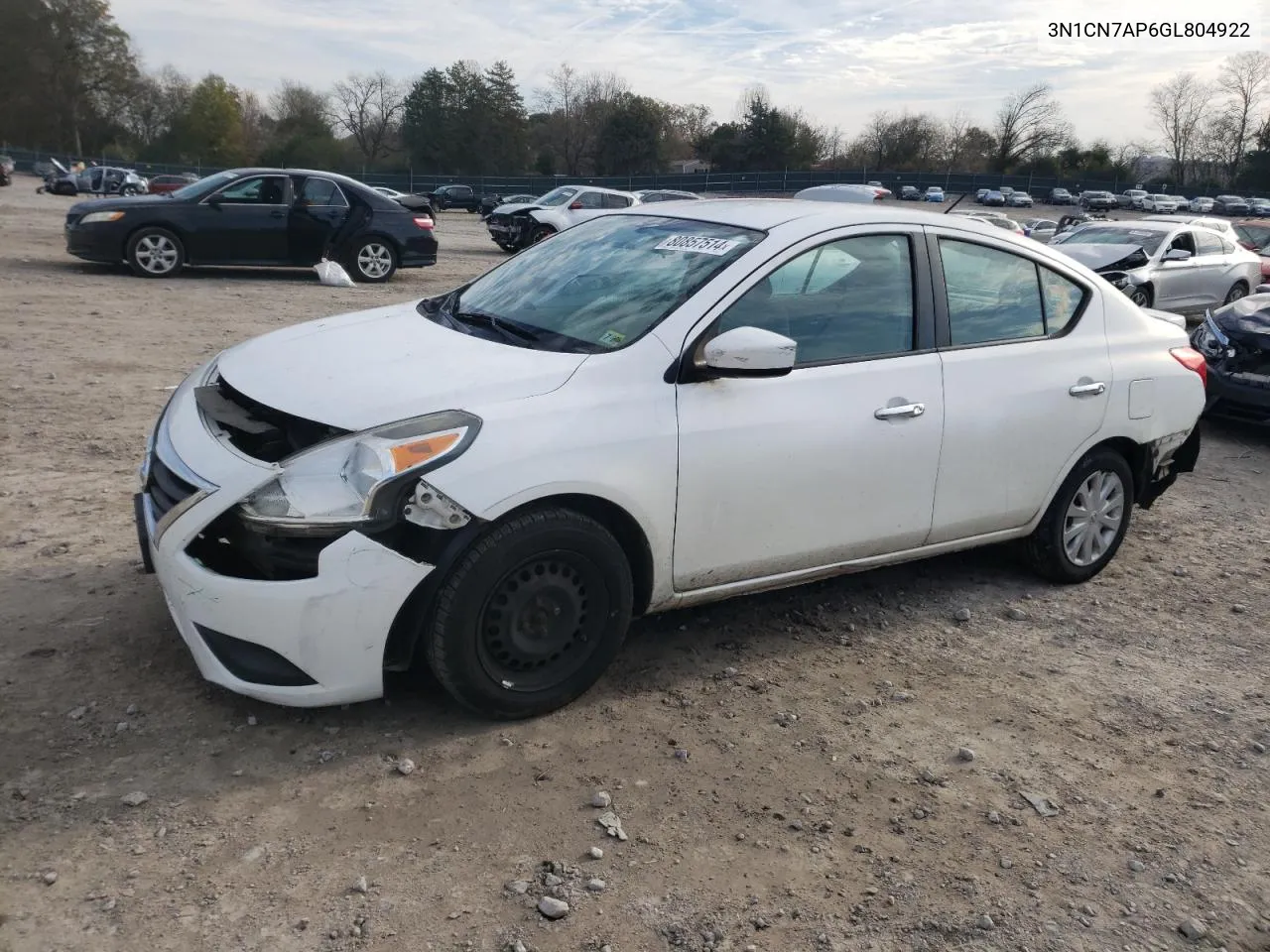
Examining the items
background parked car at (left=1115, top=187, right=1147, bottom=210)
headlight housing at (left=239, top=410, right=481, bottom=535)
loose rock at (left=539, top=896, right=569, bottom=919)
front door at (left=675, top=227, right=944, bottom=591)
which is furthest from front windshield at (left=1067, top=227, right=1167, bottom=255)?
background parked car at (left=1115, top=187, right=1147, bottom=210)

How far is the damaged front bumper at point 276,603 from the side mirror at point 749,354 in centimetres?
121

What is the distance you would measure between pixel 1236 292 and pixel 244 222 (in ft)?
46.9

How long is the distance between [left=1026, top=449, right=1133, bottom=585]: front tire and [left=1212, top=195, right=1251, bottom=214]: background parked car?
71240 millimetres

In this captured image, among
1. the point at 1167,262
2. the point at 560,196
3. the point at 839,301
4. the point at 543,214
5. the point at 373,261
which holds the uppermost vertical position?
the point at 560,196

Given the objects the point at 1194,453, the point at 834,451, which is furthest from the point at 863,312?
the point at 1194,453

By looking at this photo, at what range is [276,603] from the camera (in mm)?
3059

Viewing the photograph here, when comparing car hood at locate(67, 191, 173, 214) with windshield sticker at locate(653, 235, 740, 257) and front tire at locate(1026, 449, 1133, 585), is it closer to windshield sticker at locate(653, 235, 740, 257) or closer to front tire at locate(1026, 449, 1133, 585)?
windshield sticker at locate(653, 235, 740, 257)

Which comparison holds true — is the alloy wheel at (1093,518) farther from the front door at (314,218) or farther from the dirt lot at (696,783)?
the front door at (314,218)

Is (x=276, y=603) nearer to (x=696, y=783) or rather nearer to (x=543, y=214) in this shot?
(x=696, y=783)


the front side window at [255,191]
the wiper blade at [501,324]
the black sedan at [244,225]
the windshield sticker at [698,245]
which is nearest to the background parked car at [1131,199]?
the black sedan at [244,225]

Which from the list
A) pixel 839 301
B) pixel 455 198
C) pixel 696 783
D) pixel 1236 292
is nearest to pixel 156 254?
pixel 839 301

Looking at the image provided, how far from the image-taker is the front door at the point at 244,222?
13.8 meters

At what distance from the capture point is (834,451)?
3914 mm

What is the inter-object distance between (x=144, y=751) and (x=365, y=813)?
2.47 ft
